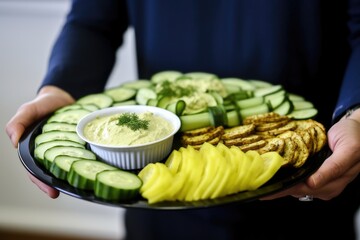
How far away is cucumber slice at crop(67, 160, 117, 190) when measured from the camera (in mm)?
1177

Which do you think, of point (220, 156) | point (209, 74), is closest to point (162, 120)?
point (220, 156)

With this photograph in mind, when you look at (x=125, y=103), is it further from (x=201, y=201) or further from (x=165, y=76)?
(x=201, y=201)

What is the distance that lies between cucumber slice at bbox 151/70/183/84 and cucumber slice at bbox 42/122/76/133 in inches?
15.8

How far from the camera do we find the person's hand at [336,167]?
126cm

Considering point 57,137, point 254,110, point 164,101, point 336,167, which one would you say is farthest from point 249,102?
→ point 57,137

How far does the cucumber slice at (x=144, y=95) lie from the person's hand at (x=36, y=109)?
236 mm

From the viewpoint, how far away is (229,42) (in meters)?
1.73

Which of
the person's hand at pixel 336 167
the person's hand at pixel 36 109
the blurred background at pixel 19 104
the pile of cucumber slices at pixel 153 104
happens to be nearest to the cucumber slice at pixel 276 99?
the pile of cucumber slices at pixel 153 104

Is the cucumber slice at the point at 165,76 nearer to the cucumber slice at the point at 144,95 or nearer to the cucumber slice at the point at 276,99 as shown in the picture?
the cucumber slice at the point at 144,95

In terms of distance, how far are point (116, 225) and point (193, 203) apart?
6.82ft

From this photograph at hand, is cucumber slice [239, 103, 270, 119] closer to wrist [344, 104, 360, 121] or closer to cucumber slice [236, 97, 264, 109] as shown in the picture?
cucumber slice [236, 97, 264, 109]

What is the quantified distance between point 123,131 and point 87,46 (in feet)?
2.13

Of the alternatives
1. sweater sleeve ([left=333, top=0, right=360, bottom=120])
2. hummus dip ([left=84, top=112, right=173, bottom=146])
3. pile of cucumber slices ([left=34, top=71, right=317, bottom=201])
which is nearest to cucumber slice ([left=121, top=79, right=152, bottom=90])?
pile of cucumber slices ([left=34, top=71, right=317, bottom=201])

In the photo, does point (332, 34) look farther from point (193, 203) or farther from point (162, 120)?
point (193, 203)
